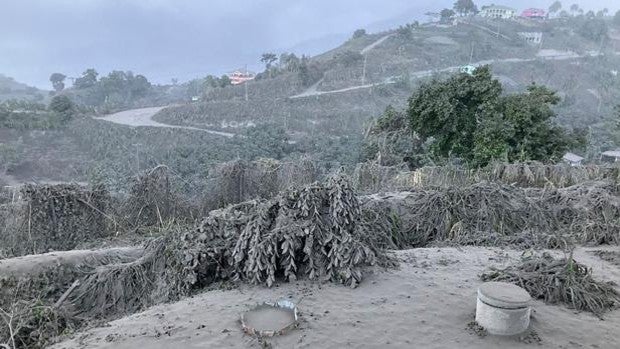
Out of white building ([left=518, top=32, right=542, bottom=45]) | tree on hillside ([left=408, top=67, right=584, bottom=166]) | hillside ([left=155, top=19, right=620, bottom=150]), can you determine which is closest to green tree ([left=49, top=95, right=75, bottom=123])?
hillside ([left=155, top=19, right=620, bottom=150])

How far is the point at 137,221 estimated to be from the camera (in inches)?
463

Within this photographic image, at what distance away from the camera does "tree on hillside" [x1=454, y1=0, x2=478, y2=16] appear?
278 ft

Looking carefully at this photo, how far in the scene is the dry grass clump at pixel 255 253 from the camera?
7227mm

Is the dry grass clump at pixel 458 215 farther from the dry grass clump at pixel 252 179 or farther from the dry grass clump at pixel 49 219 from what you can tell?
the dry grass clump at pixel 49 219

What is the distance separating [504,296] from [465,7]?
88384mm

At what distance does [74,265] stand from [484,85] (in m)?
13.0

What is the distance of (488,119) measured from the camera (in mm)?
15875

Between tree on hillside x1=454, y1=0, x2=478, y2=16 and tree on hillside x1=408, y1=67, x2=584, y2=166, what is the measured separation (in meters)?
75.8

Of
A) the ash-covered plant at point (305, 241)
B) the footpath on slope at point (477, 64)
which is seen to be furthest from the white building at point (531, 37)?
the ash-covered plant at point (305, 241)

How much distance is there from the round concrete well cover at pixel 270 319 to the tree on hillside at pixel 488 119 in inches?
431

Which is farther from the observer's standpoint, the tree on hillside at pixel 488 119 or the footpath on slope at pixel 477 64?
the footpath on slope at pixel 477 64

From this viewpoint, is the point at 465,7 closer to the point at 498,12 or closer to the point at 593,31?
the point at 498,12

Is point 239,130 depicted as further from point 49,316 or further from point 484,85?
point 49,316

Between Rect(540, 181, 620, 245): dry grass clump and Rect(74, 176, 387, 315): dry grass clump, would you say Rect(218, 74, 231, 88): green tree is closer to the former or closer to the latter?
Rect(540, 181, 620, 245): dry grass clump
